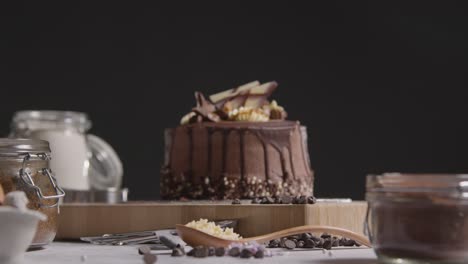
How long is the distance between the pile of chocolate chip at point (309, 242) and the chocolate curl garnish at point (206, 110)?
0.61 meters

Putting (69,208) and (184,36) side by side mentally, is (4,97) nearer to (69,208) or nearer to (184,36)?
(184,36)

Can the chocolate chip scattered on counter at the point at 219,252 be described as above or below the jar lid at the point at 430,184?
below

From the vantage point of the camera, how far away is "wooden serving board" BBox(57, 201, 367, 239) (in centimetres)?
151

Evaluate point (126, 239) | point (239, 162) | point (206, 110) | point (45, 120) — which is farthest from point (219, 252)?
point (45, 120)

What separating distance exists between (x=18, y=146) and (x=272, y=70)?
2.46m

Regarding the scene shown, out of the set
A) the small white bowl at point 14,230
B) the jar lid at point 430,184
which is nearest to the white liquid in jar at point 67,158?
the small white bowl at point 14,230

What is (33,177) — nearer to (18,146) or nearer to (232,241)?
(18,146)

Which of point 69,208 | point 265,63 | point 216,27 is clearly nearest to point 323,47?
point 265,63

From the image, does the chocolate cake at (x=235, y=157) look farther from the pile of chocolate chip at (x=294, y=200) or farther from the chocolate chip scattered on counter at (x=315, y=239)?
the chocolate chip scattered on counter at (x=315, y=239)

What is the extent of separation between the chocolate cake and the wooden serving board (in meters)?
0.35

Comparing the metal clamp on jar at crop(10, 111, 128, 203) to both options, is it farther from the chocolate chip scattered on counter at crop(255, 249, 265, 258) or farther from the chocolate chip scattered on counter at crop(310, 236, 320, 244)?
the chocolate chip scattered on counter at crop(255, 249, 265, 258)

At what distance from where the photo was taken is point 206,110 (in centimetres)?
202

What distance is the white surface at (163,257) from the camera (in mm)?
1184

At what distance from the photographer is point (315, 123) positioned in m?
3.66
